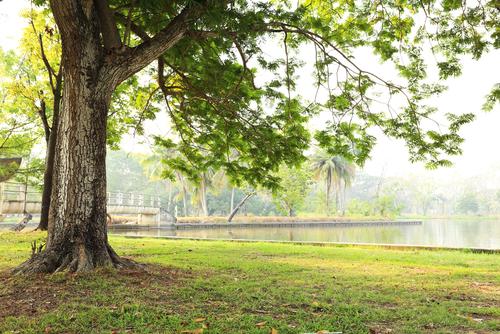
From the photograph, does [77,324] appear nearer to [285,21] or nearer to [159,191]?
[285,21]

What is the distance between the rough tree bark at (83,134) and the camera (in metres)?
4.19

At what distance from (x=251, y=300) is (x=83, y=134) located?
127 inches

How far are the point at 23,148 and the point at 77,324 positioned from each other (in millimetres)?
14673

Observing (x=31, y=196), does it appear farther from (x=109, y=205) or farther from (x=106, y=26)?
(x=106, y=26)

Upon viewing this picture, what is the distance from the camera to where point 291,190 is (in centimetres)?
3234

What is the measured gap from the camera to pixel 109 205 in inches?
815

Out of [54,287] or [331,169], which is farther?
[331,169]

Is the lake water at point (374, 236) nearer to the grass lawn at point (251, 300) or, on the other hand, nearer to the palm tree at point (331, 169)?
the grass lawn at point (251, 300)

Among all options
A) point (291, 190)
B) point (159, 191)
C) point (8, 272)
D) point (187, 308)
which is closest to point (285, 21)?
point (187, 308)

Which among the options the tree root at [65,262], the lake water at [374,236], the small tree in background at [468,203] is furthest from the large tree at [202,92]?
the small tree in background at [468,203]

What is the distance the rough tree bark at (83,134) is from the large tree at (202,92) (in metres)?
0.01

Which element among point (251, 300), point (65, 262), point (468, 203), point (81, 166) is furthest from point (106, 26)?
point (468, 203)

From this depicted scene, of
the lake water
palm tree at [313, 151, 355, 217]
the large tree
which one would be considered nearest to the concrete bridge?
the lake water

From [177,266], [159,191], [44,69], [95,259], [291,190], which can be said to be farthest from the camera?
[159,191]
